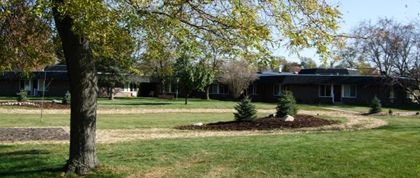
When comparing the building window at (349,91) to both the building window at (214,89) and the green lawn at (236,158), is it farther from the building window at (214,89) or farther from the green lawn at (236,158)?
the green lawn at (236,158)

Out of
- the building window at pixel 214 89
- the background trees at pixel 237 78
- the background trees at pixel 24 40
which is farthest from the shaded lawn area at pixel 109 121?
the building window at pixel 214 89

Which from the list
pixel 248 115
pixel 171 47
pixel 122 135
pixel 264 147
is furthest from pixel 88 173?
pixel 248 115

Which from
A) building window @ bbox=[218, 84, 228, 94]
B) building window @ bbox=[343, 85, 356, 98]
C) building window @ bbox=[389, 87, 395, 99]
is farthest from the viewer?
building window @ bbox=[218, 84, 228, 94]

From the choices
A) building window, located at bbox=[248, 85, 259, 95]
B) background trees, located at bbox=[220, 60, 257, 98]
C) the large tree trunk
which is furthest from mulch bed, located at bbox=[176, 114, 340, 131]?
building window, located at bbox=[248, 85, 259, 95]

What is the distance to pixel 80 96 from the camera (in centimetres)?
978

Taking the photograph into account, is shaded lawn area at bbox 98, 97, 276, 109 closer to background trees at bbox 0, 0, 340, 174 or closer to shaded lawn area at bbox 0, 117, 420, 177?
shaded lawn area at bbox 0, 117, 420, 177

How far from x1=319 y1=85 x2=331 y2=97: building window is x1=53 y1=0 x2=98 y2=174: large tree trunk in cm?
5297

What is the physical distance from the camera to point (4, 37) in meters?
10.8

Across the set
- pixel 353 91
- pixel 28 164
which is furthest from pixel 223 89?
pixel 28 164

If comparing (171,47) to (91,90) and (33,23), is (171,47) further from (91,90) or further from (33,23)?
(33,23)

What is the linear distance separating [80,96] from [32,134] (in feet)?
23.5

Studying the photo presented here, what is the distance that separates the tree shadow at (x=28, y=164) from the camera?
10.2 meters

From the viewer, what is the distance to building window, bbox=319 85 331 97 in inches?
2405

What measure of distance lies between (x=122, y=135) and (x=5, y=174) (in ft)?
22.7
